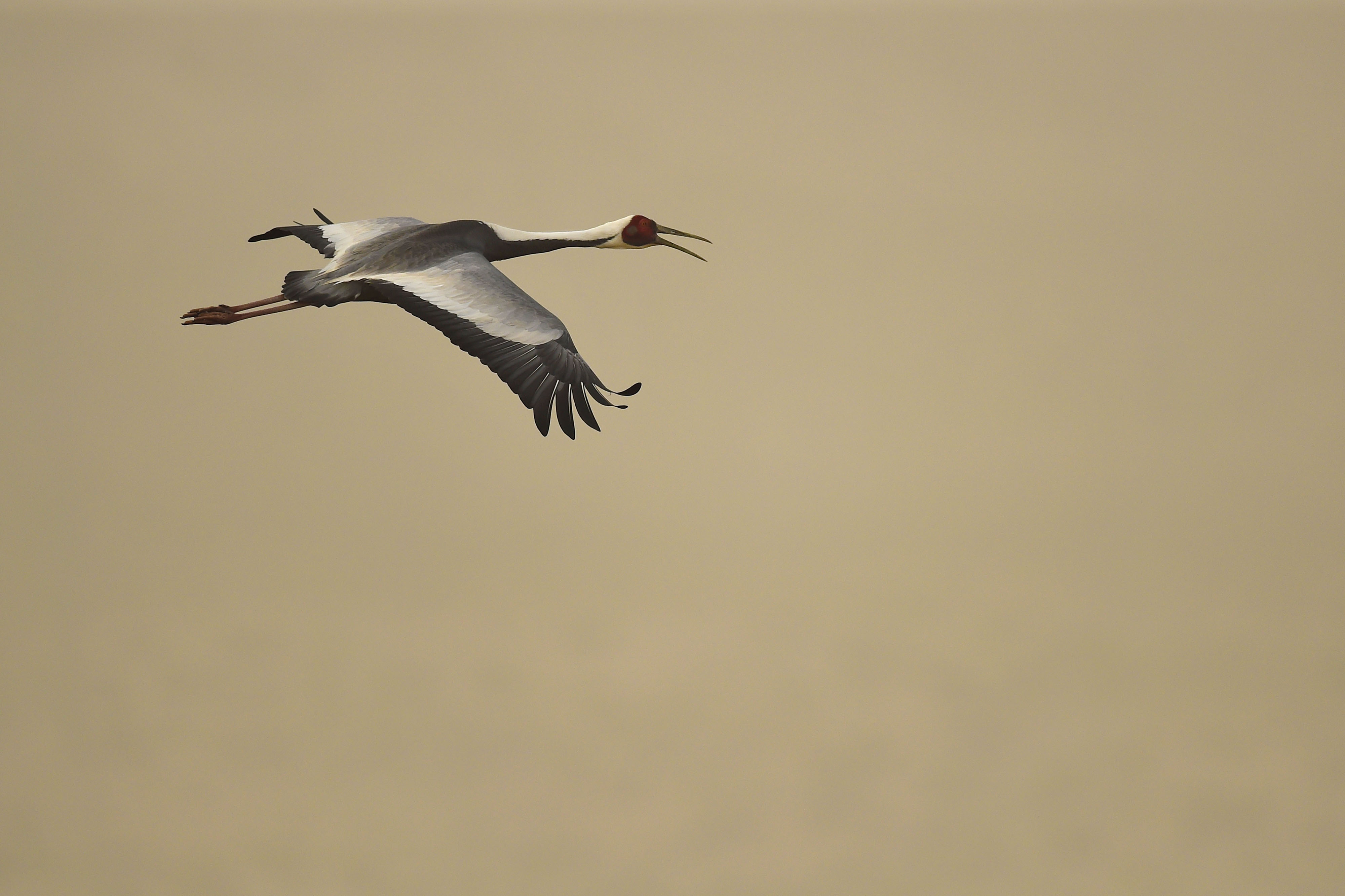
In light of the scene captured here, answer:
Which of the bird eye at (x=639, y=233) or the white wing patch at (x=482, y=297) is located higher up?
the bird eye at (x=639, y=233)

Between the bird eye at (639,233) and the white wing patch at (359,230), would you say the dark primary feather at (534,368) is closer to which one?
the white wing patch at (359,230)

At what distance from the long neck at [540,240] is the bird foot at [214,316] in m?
1.37

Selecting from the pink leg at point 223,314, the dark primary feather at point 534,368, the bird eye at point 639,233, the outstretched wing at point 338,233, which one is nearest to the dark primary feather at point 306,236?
the outstretched wing at point 338,233

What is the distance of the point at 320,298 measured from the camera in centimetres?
612

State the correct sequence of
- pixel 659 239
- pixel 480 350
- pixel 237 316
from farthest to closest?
pixel 659 239, pixel 237 316, pixel 480 350

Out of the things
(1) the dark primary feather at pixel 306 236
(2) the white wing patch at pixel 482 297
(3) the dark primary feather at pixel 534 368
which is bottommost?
(3) the dark primary feather at pixel 534 368

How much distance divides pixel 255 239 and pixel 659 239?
2.20 m

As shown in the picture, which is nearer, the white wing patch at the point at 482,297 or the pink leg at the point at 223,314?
the white wing patch at the point at 482,297

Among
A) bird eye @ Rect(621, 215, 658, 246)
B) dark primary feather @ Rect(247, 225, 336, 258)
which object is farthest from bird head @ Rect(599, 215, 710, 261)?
dark primary feather @ Rect(247, 225, 336, 258)

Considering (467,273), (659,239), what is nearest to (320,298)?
(467,273)

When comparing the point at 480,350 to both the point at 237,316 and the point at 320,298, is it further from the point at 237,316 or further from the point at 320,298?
the point at 237,316

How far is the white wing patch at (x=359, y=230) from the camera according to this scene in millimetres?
6781

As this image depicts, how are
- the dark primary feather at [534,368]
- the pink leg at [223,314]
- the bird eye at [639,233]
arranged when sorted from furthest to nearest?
the bird eye at [639,233], the pink leg at [223,314], the dark primary feather at [534,368]

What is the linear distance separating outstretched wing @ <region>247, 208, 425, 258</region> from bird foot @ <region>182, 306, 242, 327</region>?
1.34 feet
